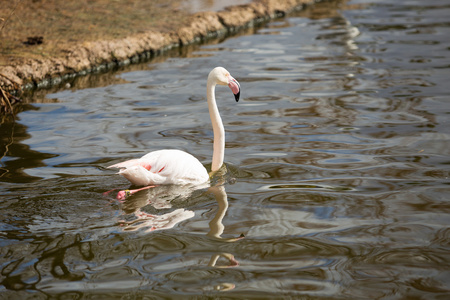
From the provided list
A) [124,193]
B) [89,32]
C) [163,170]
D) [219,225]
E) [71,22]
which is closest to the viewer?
[219,225]

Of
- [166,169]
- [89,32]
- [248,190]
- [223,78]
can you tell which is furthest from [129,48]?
[248,190]

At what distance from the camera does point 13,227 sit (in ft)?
14.3

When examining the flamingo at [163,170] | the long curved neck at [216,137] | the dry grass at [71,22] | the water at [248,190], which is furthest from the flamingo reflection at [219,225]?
the dry grass at [71,22]

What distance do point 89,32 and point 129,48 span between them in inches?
29.3

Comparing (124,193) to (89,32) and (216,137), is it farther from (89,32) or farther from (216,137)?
(89,32)

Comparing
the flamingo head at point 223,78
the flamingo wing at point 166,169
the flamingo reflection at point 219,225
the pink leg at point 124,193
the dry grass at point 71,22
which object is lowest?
the flamingo reflection at point 219,225

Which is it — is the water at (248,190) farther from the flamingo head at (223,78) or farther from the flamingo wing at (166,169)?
the flamingo head at (223,78)

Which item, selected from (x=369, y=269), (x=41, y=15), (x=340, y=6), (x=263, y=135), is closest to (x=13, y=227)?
(x=369, y=269)

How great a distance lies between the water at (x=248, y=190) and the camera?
12.2 ft

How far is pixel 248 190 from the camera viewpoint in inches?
207

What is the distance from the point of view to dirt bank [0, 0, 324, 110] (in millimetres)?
9258

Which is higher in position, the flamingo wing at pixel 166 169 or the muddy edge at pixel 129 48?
the muddy edge at pixel 129 48

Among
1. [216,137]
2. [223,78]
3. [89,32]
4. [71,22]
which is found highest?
[71,22]

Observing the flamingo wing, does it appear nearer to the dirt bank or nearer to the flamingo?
the flamingo
